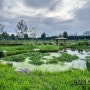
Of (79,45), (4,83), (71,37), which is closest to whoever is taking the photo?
(4,83)

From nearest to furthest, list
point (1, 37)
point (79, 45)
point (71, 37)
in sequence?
point (79, 45) → point (1, 37) → point (71, 37)

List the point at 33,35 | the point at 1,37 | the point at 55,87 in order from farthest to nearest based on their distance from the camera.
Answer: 1. the point at 33,35
2. the point at 1,37
3. the point at 55,87

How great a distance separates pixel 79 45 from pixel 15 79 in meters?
49.3

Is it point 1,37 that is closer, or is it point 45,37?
point 1,37

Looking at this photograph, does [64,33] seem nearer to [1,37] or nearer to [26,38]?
[26,38]

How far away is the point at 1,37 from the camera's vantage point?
80.9m

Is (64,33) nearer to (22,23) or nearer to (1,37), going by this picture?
(22,23)

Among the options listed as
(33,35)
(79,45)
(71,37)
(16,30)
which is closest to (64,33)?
(71,37)

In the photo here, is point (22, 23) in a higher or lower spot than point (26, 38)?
higher

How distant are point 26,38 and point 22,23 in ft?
19.0

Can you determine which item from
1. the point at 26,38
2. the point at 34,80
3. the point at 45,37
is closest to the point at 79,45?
the point at 26,38

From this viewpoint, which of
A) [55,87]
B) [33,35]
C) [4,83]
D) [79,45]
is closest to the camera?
[55,87]

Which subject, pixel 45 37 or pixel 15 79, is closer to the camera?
pixel 15 79

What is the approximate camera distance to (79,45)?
5728 cm
